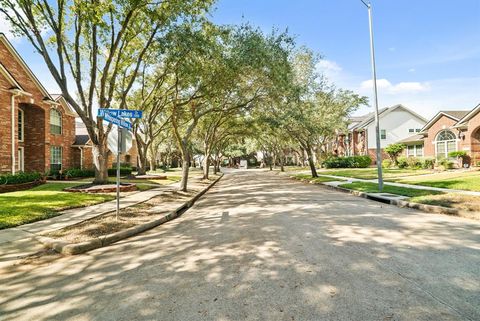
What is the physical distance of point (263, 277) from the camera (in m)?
3.86

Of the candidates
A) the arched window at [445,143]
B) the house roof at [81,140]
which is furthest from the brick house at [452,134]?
the house roof at [81,140]

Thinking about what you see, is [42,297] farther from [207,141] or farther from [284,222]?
[207,141]

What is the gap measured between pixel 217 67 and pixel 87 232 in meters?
11.1

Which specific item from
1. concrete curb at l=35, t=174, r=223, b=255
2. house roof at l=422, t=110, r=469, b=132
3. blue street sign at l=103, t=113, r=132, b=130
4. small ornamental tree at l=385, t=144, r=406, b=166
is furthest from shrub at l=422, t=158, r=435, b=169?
blue street sign at l=103, t=113, r=132, b=130

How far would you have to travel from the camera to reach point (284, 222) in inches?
290

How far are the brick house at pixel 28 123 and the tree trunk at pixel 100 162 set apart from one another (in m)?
7.35

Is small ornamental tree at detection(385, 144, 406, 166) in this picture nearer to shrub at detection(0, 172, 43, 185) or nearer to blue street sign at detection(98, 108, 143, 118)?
blue street sign at detection(98, 108, 143, 118)

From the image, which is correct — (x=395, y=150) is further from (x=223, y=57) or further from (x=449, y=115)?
(x=223, y=57)

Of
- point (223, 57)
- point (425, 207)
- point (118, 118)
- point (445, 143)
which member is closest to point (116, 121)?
point (118, 118)

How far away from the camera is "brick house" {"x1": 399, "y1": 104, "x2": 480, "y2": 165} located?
23.8 metres

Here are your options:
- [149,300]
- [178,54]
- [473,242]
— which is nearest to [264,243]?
[149,300]

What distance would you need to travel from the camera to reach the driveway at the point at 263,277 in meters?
3.04

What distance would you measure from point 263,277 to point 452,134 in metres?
32.1

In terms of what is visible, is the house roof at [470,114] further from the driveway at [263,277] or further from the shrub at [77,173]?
the shrub at [77,173]
